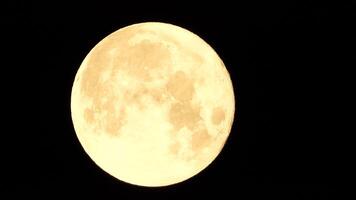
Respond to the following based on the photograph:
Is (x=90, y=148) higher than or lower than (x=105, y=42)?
lower

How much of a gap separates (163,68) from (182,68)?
0.90 feet

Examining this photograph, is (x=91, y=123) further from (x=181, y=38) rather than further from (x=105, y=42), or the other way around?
(x=181, y=38)

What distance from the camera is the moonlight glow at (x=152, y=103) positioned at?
6.51 metres

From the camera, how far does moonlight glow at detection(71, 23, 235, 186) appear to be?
21.4ft

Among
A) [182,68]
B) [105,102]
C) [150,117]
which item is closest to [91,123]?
[105,102]

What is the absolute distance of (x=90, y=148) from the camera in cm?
725

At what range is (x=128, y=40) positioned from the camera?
689 cm

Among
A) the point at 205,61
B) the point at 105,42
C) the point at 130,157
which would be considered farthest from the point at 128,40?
the point at 130,157

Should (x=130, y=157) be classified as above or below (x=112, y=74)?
below

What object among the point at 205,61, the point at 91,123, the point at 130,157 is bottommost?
the point at 130,157

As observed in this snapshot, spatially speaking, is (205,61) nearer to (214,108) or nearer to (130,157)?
(214,108)

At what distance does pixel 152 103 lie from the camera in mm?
6453

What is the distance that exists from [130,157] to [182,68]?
52.9 inches

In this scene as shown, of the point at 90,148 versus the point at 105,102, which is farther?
the point at 90,148
